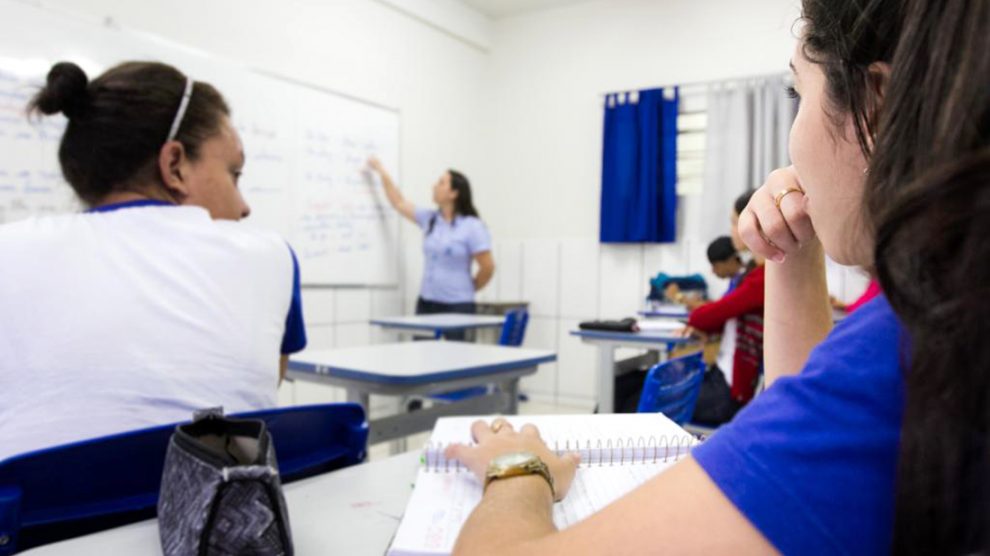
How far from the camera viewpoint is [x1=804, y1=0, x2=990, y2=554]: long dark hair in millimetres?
357

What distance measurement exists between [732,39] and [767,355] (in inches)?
169

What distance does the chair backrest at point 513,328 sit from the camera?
383 cm

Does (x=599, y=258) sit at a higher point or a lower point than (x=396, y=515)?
higher

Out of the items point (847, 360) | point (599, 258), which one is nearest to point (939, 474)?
point (847, 360)

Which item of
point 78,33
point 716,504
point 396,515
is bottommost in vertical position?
point 396,515

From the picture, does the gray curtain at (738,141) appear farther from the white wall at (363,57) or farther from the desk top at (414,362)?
the desk top at (414,362)

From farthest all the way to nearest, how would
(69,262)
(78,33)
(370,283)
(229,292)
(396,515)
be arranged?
(370,283) < (78,33) < (229,292) < (69,262) < (396,515)

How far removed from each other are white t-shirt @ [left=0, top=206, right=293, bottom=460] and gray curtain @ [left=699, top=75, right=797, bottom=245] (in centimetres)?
389

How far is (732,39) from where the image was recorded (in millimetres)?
4582

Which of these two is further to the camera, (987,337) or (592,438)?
(592,438)

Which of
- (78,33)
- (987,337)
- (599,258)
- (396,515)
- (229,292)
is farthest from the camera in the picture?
(599,258)

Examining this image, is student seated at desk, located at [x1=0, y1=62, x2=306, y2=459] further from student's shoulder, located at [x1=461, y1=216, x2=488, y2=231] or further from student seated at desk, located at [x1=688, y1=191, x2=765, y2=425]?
student's shoulder, located at [x1=461, y1=216, x2=488, y2=231]

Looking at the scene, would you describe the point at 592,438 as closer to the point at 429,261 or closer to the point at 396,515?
the point at 396,515

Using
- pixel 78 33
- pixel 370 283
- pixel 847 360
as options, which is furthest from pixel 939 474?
pixel 370 283
